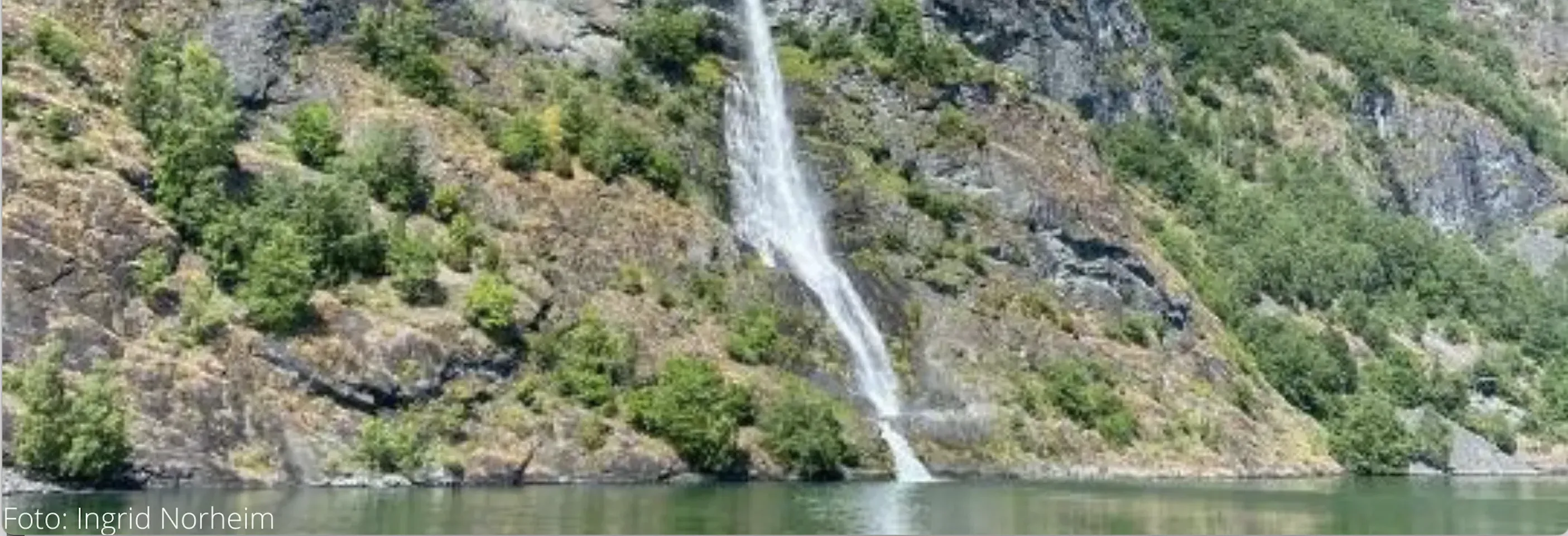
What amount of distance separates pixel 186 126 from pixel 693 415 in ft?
88.2

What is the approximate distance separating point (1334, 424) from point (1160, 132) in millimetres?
44043

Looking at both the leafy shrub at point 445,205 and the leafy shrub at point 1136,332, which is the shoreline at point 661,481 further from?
the leafy shrub at point 445,205

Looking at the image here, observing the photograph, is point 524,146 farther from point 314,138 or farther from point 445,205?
point 314,138

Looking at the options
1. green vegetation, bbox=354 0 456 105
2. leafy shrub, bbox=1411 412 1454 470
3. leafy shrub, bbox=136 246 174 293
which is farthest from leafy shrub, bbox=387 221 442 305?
leafy shrub, bbox=1411 412 1454 470

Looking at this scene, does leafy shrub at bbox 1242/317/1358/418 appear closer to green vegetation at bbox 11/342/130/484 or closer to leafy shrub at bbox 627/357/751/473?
leafy shrub at bbox 627/357/751/473

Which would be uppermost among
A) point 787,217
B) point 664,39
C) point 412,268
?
point 664,39

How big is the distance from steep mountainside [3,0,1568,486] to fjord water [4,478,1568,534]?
6.02m

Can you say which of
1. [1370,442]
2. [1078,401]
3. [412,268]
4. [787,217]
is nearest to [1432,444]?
[1370,442]

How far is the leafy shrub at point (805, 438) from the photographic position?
92.1 metres

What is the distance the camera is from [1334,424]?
438ft

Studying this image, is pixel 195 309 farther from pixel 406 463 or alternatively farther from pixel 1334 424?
pixel 1334 424

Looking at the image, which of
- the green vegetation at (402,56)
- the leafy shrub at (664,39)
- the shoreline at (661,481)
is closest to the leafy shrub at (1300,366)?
the shoreline at (661,481)

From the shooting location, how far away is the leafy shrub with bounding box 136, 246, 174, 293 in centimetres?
7819

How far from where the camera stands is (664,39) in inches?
4624
